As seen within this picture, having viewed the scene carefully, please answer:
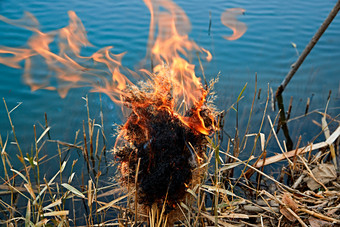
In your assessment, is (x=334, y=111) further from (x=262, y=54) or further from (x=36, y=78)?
(x=36, y=78)

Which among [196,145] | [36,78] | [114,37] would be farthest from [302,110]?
[36,78]

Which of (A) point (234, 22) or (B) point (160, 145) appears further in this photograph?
(A) point (234, 22)

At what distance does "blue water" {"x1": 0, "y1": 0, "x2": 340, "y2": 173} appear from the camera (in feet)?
15.2

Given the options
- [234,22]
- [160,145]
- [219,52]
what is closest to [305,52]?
[219,52]

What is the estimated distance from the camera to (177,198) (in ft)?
7.68

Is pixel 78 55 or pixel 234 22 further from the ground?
pixel 234 22

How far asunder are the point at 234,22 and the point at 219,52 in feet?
4.69

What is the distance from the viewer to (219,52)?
6039mm

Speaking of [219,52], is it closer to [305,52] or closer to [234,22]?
[234,22]

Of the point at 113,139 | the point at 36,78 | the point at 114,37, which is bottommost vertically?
the point at 113,139

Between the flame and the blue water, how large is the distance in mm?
116

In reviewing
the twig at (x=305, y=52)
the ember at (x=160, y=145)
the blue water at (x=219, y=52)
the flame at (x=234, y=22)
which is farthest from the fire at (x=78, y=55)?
the ember at (x=160, y=145)

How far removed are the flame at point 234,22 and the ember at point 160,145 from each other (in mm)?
4549

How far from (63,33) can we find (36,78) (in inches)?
52.2
